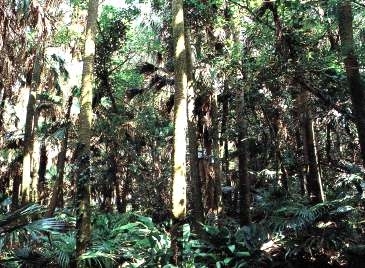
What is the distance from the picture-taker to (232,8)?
1559 cm

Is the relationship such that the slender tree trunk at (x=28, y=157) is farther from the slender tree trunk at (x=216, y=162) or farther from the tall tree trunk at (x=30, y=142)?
the slender tree trunk at (x=216, y=162)

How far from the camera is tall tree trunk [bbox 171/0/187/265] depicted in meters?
9.06

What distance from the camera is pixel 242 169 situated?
14.4m

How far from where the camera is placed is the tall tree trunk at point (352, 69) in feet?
34.6

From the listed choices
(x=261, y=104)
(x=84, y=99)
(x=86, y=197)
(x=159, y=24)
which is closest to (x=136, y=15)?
(x=159, y=24)

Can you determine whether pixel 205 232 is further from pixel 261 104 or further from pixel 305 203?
pixel 261 104

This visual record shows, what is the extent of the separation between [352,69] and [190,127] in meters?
4.89

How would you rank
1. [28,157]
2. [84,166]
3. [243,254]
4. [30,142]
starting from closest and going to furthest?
[84,166] < [243,254] < [28,157] < [30,142]

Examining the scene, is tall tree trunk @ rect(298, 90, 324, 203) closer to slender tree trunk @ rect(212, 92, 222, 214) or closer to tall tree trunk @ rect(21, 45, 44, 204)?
slender tree trunk @ rect(212, 92, 222, 214)

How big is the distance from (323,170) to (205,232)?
9.06 m

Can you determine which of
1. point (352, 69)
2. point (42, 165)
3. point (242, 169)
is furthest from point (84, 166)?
point (42, 165)

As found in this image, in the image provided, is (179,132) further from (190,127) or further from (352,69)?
(352,69)

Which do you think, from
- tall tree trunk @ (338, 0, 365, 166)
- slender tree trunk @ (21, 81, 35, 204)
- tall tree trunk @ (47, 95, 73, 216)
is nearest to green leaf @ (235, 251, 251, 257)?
tall tree trunk @ (338, 0, 365, 166)

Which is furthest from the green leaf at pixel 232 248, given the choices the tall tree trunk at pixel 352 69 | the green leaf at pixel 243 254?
the tall tree trunk at pixel 352 69
